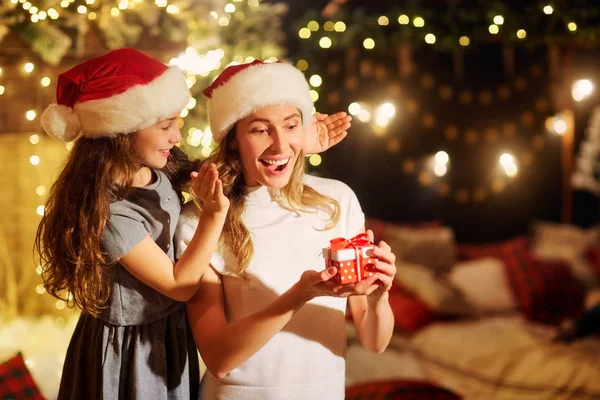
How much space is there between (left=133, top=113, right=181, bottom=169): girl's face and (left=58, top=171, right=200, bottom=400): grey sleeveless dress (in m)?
0.06

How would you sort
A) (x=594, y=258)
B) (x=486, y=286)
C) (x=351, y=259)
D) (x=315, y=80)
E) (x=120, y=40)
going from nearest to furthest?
(x=351, y=259) < (x=120, y=40) < (x=315, y=80) < (x=486, y=286) < (x=594, y=258)

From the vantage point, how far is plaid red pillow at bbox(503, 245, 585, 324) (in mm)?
4164

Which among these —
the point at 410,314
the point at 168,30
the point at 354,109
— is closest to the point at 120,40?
the point at 168,30

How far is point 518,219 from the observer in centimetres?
508

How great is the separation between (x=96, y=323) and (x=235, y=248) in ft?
1.24

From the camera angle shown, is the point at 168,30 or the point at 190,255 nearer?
the point at 190,255

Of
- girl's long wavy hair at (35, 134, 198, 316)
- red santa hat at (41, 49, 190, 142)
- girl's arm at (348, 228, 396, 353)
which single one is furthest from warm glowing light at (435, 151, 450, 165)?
girl's long wavy hair at (35, 134, 198, 316)

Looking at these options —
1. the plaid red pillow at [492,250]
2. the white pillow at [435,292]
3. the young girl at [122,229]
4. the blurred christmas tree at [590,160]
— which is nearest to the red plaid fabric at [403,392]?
the white pillow at [435,292]

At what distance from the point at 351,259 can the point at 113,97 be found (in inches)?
24.4

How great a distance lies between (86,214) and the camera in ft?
4.33

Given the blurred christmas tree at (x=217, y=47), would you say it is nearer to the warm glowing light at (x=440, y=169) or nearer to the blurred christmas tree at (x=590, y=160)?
the warm glowing light at (x=440, y=169)

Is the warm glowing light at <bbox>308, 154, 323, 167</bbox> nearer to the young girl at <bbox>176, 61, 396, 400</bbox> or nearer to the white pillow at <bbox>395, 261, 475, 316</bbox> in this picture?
the white pillow at <bbox>395, 261, 475, 316</bbox>

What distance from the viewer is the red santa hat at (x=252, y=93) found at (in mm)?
1373

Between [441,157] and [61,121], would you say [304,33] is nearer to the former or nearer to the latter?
[441,157]
